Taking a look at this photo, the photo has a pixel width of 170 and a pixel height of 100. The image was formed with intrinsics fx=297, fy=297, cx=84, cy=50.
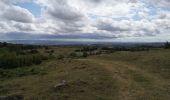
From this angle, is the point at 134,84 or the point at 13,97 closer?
the point at 13,97

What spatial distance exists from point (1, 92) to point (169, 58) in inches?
822

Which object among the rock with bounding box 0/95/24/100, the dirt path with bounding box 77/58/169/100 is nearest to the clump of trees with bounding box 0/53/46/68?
the dirt path with bounding box 77/58/169/100

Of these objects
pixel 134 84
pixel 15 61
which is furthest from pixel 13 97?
pixel 15 61

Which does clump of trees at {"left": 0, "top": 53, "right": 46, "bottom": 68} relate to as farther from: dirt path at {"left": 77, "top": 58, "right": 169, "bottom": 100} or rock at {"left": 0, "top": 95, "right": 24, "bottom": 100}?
rock at {"left": 0, "top": 95, "right": 24, "bottom": 100}

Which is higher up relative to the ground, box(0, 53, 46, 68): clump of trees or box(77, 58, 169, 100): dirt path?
box(77, 58, 169, 100): dirt path

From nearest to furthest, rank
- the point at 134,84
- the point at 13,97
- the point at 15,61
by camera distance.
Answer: the point at 13,97, the point at 134,84, the point at 15,61

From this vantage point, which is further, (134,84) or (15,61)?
(15,61)

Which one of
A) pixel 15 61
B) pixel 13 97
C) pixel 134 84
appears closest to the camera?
pixel 13 97

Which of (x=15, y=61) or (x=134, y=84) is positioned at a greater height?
(x=134, y=84)

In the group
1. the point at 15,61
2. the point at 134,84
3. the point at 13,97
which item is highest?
the point at 134,84

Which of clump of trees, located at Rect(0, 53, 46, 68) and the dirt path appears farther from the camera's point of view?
clump of trees, located at Rect(0, 53, 46, 68)

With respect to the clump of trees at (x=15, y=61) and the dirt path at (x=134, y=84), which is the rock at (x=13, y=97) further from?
the clump of trees at (x=15, y=61)

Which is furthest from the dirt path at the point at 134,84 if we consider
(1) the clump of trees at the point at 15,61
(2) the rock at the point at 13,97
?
(1) the clump of trees at the point at 15,61

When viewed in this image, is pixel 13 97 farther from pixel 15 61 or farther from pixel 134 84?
pixel 15 61
